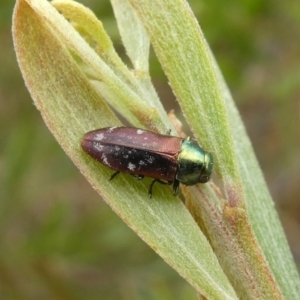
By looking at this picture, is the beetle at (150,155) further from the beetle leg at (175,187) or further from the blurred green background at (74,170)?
the blurred green background at (74,170)

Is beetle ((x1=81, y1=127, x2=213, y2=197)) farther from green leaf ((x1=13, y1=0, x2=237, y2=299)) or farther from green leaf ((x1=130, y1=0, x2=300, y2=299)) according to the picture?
green leaf ((x1=130, y1=0, x2=300, y2=299))

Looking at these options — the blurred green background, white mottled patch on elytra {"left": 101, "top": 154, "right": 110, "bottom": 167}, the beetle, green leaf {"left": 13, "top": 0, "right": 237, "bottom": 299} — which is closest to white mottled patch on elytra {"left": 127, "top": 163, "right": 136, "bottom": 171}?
the beetle

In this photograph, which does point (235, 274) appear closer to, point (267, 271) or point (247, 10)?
point (267, 271)

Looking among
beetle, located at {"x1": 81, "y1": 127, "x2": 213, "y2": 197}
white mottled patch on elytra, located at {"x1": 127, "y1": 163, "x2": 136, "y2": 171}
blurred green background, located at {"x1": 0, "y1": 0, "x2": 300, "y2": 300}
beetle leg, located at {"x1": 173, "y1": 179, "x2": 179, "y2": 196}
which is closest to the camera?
beetle leg, located at {"x1": 173, "y1": 179, "x2": 179, "y2": 196}

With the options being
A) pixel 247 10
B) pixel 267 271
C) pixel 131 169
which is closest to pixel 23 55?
pixel 131 169

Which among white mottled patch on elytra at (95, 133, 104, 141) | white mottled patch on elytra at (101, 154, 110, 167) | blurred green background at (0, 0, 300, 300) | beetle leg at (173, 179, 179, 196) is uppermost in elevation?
white mottled patch on elytra at (95, 133, 104, 141)

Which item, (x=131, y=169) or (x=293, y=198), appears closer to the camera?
(x=131, y=169)

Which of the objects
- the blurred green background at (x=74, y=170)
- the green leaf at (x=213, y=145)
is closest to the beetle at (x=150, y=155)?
the green leaf at (x=213, y=145)
